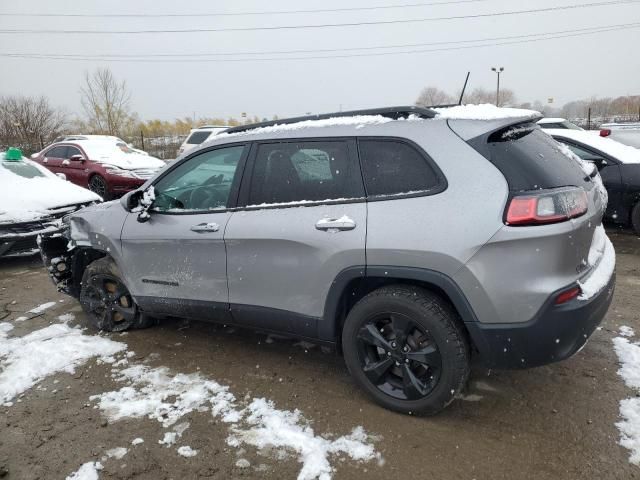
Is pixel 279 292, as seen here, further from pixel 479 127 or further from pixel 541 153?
pixel 541 153

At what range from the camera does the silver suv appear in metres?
2.35

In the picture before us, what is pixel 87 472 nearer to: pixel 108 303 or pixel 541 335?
pixel 108 303

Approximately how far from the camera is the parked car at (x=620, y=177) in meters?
6.36

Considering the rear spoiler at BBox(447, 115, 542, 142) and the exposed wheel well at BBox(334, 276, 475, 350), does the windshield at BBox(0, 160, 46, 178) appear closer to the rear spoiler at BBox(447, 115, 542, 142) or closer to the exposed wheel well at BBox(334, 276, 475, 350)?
the exposed wheel well at BBox(334, 276, 475, 350)

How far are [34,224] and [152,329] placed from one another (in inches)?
133

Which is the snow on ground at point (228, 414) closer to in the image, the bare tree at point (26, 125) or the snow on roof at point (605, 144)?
the snow on roof at point (605, 144)

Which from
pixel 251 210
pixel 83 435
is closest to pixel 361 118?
pixel 251 210

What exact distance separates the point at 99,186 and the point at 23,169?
13.6 ft

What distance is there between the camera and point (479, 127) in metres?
2.56

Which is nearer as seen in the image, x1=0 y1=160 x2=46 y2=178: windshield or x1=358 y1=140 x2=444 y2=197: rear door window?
x1=358 y1=140 x2=444 y2=197: rear door window

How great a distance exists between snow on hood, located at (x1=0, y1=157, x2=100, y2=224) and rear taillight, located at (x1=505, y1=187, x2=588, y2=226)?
20.8ft

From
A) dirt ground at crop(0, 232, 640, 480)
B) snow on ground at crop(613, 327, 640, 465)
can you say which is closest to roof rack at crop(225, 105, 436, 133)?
dirt ground at crop(0, 232, 640, 480)

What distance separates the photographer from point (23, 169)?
7703 millimetres

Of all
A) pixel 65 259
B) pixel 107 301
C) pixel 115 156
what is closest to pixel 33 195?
pixel 65 259
